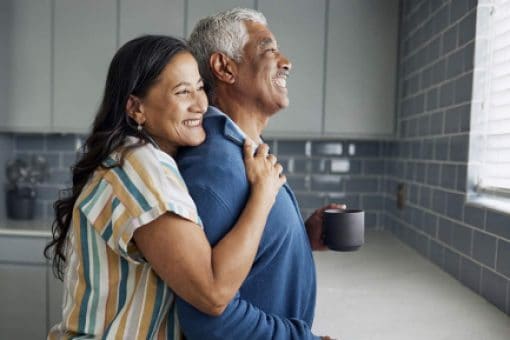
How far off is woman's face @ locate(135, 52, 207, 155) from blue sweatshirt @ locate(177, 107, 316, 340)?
42 millimetres

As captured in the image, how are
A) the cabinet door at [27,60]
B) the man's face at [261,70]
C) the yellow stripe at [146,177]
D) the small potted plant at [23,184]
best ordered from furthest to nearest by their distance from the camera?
the small potted plant at [23,184], the cabinet door at [27,60], the man's face at [261,70], the yellow stripe at [146,177]

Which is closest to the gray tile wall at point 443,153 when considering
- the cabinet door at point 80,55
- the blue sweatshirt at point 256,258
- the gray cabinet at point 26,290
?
the blue sweatshirt at point 256,258

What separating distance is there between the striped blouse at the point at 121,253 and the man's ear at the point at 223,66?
0.29m

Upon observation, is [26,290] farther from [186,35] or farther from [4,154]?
[186,35]

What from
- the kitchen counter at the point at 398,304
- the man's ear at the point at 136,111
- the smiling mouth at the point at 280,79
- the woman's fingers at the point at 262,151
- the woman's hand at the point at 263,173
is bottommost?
the kitchen counter at the point at 398,304

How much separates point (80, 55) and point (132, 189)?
193cm

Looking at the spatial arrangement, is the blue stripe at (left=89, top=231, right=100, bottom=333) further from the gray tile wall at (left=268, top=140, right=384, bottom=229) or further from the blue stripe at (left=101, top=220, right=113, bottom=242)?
the gray tile wall at (left=268, top=140, right=384, bottom=229)

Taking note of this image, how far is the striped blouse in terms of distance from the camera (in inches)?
29.7

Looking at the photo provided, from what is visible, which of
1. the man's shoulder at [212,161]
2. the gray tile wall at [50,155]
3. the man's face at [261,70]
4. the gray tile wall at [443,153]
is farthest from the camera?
the gray tile wall at [50,155]

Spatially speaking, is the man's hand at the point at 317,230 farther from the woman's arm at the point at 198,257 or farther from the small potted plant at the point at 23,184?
the small potted plant at the point at 23,184

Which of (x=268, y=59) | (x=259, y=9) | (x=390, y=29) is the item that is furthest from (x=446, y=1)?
(x=268, y=59)

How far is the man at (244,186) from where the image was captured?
82 cm

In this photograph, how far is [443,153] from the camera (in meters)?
1.78

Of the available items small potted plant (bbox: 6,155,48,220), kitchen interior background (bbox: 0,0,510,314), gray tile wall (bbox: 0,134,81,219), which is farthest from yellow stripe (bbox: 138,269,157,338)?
gray tile wall (bbox: 0,134,81,219)
